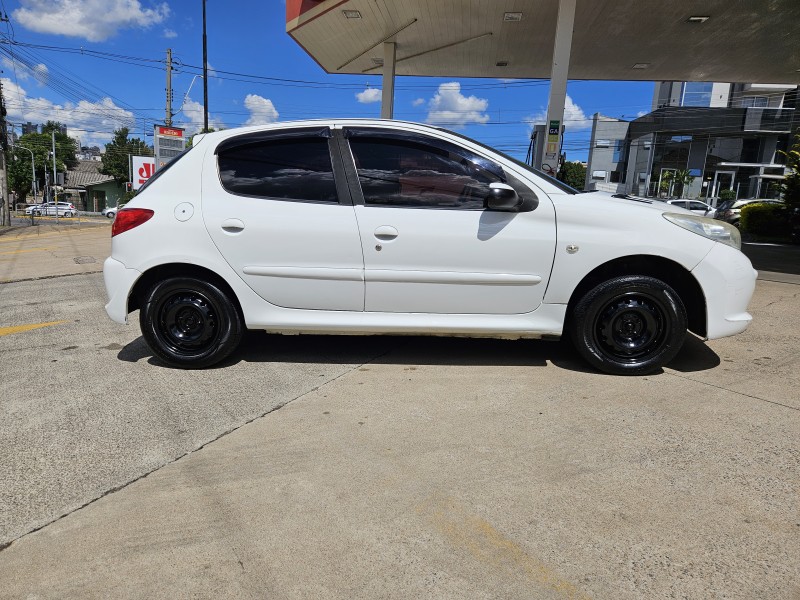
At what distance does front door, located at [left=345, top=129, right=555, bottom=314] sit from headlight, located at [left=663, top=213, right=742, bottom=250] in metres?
0.90

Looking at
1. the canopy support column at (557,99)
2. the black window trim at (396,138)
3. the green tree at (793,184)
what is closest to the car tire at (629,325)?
the black window trim at (396,138)

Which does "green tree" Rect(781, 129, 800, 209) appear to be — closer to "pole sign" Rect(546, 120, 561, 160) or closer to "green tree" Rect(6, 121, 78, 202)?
"pole sign" Rect(546, 120, 561, 160)

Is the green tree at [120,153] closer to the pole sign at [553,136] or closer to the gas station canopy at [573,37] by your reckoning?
the gas station canopy at [573,37]

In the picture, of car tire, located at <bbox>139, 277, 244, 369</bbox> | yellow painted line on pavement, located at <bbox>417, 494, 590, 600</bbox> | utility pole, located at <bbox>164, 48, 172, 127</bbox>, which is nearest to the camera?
yellow painted line on pavement, located at <bbox>417, 494, 590, 600</bbox>

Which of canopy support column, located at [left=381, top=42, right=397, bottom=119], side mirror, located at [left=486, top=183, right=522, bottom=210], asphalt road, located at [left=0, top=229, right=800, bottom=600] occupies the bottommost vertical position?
asphalt road, located at [left=0, top=229, right=800, bottom=600]

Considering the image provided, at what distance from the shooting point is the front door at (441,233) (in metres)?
3.69

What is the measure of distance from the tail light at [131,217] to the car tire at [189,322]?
0.47m

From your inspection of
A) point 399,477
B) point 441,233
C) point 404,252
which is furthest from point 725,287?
point 399,477

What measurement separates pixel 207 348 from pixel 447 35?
41.4ft

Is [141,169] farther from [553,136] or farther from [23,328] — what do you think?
[23,328]

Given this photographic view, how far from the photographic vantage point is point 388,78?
15.6m

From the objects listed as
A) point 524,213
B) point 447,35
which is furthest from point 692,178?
point 524,213

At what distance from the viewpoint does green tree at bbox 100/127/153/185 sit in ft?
227

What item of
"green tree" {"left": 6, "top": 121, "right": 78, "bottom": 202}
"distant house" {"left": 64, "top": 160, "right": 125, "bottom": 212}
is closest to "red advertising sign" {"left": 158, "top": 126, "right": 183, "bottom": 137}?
"distant house" {"left": 64, "top": 160, "right": 125, "bottom": 212}
